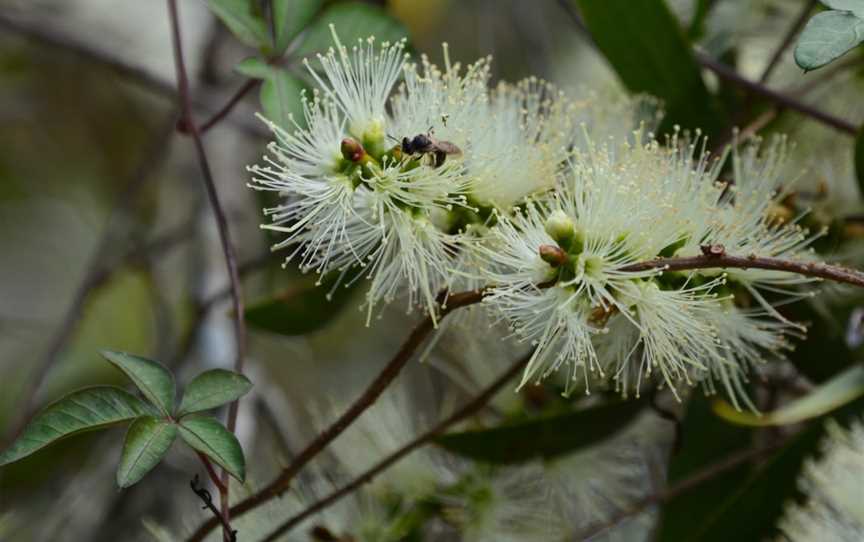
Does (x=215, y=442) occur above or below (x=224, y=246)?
below

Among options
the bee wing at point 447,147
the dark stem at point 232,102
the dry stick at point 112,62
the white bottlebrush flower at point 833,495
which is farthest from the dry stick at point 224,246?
the white bottlebrush flower at point 833,495

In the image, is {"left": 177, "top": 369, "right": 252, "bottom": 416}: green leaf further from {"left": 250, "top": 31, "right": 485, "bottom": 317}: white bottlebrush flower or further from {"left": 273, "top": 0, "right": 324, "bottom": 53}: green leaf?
{"left": 273, "top": 0, "right": 324, "bottom": 53}: green leaf

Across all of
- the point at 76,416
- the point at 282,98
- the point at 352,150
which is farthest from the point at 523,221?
the point at 76,416

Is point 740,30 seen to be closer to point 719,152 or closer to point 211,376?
point 719,152

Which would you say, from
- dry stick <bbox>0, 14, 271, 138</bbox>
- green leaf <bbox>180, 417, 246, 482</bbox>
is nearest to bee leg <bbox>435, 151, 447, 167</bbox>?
green leaf <bbox>180, 417, 246, 482</bbox>

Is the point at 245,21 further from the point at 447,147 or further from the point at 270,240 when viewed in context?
the point at 270,240

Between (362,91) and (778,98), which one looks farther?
(778,98)
